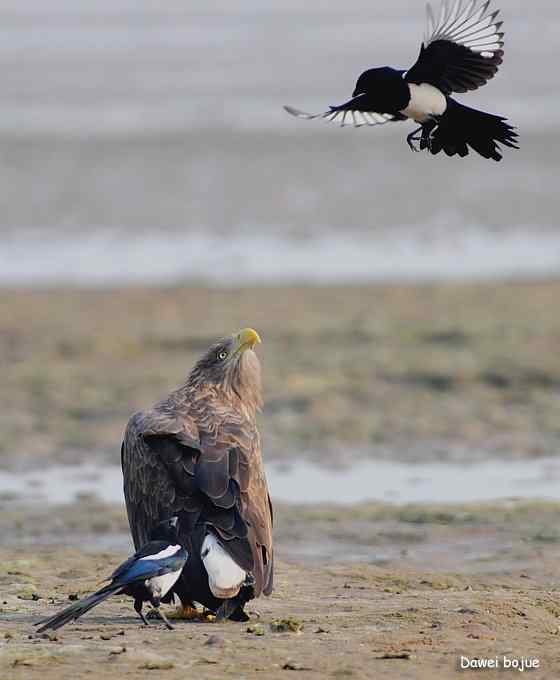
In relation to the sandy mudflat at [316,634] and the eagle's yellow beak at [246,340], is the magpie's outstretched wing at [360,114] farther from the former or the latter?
the eagle's yellow beak at [246,340]

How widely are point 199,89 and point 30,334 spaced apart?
19303 millimetres

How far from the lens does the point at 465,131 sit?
487 centimetres

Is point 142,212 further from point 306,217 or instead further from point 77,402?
point 77,402

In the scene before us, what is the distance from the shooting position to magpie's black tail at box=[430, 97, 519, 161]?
483 cm

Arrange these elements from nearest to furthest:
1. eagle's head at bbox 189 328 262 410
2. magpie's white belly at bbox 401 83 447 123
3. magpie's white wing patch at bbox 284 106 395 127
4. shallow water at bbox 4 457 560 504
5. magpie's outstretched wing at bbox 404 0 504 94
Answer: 1. magpie's white wing patch at bbox 284 106 395 127
2. magpie's white belly at bbox 401 83 447 123
3. magpie's outstretched wing at bbox 404 0 504 94
4. eagle's head at bbox 189 328 262 410
5. shallow water at bbox 4 457 560 504

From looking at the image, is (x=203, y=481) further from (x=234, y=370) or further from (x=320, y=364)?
(x=320, y=364)

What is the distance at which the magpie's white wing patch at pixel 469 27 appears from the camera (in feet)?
15.9

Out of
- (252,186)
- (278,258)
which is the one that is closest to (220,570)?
(278,258)

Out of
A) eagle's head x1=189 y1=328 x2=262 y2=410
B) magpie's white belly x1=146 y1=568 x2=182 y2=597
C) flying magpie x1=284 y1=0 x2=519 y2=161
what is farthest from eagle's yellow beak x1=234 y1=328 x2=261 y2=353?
flying magpie x1=284 y1=0 x2=519 y2=161

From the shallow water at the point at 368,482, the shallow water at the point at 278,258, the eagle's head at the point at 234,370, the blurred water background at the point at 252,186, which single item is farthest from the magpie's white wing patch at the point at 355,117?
the blurred water background at the point at 252,186

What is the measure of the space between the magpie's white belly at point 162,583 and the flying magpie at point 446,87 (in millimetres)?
2161

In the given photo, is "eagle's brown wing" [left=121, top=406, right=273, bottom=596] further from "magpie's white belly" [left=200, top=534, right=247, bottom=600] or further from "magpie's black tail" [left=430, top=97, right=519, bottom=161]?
"magpie's black tail" [left=430, top=97, right=519, bottom=161]

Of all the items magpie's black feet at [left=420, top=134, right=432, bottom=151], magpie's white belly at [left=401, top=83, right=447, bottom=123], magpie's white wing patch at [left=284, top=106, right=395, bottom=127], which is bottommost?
magpie's black feet at [left=420, top=134, right=432, bottom=151]

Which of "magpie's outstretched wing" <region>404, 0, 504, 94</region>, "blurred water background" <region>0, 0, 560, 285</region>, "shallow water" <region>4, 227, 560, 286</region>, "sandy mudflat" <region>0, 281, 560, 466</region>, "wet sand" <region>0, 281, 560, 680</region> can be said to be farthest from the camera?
"blurred water background" <region>0, 0, 560, 285</region>
